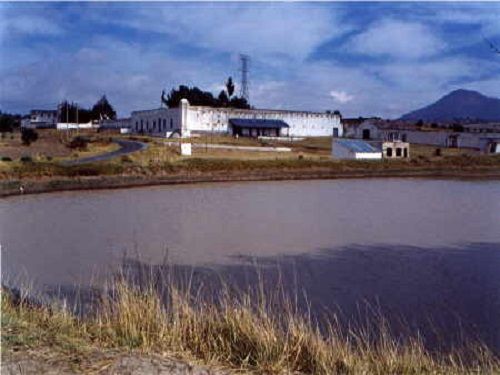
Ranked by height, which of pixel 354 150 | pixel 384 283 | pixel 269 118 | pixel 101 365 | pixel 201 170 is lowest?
Answer: pixel 384 283

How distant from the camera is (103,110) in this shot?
78.0 m

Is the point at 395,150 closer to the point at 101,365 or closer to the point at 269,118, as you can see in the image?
the point at 269,118

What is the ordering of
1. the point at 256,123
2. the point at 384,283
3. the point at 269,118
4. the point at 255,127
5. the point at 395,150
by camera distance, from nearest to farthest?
the point at 384,283 < the point at 395,150 < the point at 255,127 < the point at 256,123 < the point at 269,118

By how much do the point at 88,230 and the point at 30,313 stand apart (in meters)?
8.97

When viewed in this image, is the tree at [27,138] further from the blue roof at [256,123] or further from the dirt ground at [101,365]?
the dirt ground at [101,365]

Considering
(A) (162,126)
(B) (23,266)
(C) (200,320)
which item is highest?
(A) (162,126)

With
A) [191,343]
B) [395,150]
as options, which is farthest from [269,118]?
[191,343]

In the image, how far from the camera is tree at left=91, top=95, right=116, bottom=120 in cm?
7706

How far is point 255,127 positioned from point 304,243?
143 feet

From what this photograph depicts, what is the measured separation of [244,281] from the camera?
7262 mm

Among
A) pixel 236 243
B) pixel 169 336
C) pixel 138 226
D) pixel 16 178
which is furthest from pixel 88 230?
pixel 16 178

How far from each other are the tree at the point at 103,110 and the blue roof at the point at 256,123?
29.3 meters

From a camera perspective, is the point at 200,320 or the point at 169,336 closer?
the point at 169,336

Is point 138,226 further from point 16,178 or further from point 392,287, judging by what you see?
point 16,178
